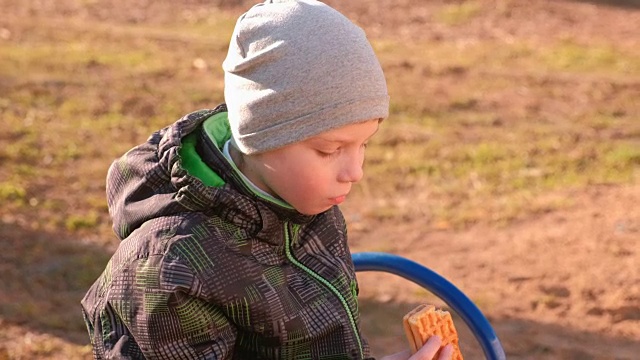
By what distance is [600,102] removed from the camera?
309 inches

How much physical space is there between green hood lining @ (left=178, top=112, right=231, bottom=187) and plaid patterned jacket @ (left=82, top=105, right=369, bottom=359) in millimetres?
19

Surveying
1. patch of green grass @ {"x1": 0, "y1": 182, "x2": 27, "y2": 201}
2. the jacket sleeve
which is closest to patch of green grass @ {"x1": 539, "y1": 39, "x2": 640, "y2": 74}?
patch of green grass @ {"x1": 0, "y1": 182, "x2": 27, "y2": 201}

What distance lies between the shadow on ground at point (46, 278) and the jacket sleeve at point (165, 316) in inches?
91.4

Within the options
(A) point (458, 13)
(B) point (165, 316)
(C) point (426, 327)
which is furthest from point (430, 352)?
(A) point (458, 13)

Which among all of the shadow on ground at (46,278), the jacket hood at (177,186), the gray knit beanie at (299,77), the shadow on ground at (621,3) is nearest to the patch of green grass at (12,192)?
the shadow on ground at (46,278)

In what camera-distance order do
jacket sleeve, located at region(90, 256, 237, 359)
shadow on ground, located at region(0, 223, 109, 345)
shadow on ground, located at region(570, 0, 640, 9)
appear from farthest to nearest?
shadow on ground, located at region(570, 0, 640, 9)
shadow on ground, located at region(0, 223, 109, 345)
jacket sleeve, located at region(90, 256, 237, 359)

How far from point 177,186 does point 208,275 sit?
22 cm

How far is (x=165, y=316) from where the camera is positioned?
220 cm

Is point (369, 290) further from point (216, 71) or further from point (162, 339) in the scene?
point (216, 71)

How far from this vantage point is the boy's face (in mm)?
2270

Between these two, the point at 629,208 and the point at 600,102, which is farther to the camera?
the point at 600,102

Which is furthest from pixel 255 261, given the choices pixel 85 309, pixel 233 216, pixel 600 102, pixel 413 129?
pixel 600 102

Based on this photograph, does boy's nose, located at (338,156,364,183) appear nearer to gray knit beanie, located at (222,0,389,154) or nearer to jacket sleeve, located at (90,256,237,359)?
gray knit beanie, located at (222,0,389,154)

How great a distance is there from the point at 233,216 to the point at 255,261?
0.36 ft
